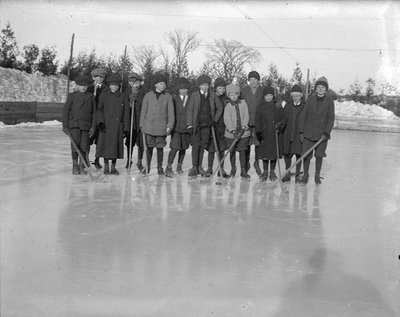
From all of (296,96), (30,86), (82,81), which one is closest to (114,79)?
(82,81)

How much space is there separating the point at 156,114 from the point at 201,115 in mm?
697

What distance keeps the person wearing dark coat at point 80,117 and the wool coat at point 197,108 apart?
1.48 m

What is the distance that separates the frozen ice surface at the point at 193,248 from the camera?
302 cm

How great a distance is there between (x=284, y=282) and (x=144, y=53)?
134 ft

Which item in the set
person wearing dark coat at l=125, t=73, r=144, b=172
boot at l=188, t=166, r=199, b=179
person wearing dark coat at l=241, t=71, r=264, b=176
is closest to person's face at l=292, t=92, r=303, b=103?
person wearing dark coat at l=241, t=71, r=264, b=176

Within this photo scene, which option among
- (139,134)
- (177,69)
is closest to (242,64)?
(177,69)

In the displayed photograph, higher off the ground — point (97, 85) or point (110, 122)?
point (97, 85)

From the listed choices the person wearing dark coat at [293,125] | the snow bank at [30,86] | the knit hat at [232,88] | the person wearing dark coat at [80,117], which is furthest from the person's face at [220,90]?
the snow bank at [30,86]

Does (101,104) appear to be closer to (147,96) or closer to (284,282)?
(147,96)

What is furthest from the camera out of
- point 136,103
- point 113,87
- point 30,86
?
point 30,86

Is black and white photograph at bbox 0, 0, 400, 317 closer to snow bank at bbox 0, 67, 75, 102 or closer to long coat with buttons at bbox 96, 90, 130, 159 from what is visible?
long coat with buttons at bbox 96, 90, 130, 159

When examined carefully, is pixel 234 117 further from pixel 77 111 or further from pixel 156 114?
pixel 77 111

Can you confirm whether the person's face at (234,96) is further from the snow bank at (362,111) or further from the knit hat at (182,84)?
the snow bank at (362,111)

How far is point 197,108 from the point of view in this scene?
749 centimetres
